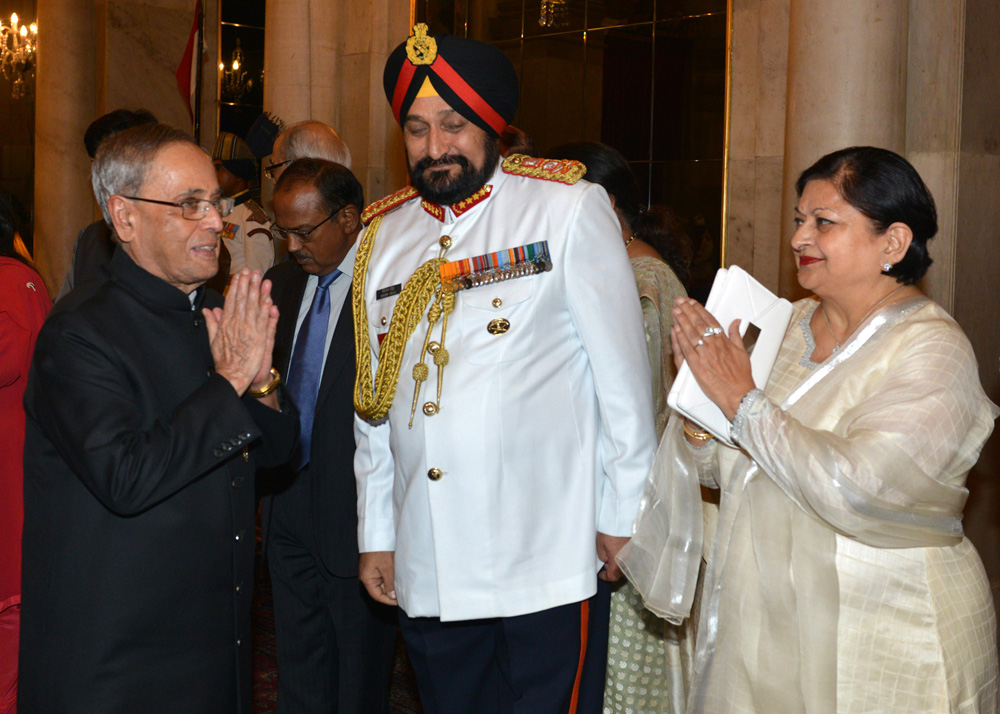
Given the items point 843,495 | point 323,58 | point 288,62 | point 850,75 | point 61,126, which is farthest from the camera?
point 61,126

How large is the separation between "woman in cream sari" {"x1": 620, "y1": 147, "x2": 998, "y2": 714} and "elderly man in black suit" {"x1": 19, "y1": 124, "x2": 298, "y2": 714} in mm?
969

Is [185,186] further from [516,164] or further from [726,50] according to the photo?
[726,50]

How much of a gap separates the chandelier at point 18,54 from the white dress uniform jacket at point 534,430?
10826mm

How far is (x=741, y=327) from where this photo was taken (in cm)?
223

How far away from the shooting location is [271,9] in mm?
6570

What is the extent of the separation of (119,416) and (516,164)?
1.15 m

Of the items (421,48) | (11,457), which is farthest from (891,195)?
(11,457)

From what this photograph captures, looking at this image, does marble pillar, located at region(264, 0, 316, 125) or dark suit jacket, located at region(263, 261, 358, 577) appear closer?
dark suit jacket, located at region(263, 261, 358, 577)

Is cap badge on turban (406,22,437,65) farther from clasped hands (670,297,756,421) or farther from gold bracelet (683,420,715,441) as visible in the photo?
gold bracelet (683,420,715,441)

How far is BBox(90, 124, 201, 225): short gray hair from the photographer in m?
2.15

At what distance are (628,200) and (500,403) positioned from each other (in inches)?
54.9

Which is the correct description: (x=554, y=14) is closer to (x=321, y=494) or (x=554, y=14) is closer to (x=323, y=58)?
(x=323, y=58)

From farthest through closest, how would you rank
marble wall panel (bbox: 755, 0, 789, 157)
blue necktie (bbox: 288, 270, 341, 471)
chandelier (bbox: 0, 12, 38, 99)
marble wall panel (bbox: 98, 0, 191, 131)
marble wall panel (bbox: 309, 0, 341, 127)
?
chandelier (bbox: 0, 12, 38, 99) → marble wall panel (bbox: 98, 0, 191, 131) → marble wall panel (bbox: 309, 0, 341, 127) → marble wall panel (bbox: 755, 0, 789, 157) → blue necktie (bbox: 288, 270, 341, 471)

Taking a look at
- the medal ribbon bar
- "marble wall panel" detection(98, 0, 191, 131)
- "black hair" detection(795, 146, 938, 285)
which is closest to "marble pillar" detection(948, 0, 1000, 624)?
"black hair" detection(795, 146, 938, 285)
